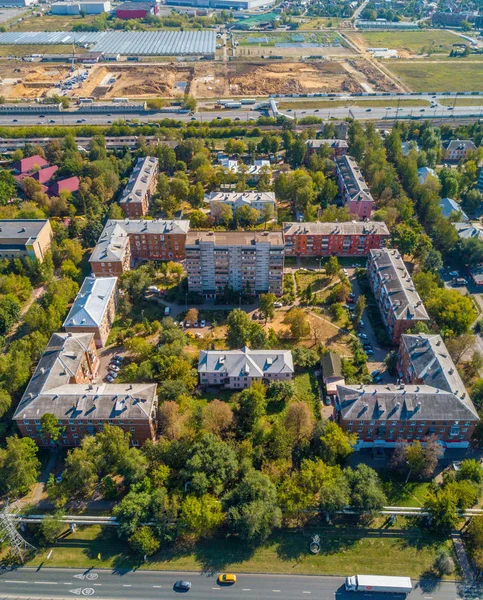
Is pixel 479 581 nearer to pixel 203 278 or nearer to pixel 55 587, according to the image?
pixel 55 587

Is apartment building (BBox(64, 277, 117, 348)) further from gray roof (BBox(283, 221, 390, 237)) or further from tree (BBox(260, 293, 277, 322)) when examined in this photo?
gray roof (BBox(283, 221, 390, 237))

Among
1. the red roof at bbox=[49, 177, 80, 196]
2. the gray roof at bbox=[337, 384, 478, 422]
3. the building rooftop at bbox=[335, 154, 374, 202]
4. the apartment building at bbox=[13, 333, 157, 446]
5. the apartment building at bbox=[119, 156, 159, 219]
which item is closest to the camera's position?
the gray roof at bbox=[337, 384, 478, 422]

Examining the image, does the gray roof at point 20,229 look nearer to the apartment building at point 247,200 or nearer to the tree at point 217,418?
the apartment building at point 247,200

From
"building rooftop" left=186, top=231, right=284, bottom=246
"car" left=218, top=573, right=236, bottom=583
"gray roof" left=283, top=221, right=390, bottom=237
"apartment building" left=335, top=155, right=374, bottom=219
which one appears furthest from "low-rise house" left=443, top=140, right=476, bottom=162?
"car" left=218, top=573, right=236, bottom=583

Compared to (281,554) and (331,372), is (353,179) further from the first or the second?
(281,554)

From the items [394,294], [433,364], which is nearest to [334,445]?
[433,364]

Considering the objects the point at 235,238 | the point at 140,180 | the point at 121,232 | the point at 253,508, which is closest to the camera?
the point at 253,508

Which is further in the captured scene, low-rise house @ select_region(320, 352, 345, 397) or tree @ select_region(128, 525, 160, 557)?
low-rise house @ select_region(320, 352, 345, 397)
